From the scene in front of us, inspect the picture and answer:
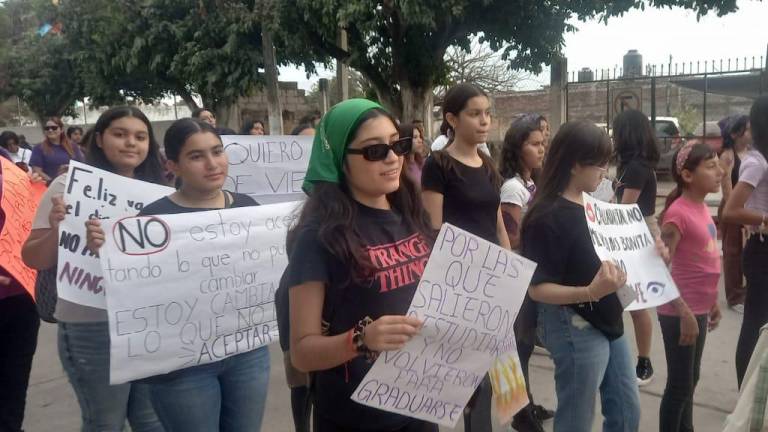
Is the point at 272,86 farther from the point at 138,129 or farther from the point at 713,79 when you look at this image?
the point at 138,129

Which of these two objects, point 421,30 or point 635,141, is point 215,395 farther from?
point 421,30

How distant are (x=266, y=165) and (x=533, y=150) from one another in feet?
5.52

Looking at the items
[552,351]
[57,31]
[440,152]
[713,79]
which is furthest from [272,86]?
[57,31]

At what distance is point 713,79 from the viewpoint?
41.8 feet

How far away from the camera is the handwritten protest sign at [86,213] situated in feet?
8.59

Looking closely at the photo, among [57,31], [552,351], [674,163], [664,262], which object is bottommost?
[552,351]

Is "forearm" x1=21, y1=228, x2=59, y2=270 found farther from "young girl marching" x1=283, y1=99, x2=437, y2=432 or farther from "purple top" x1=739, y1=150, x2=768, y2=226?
"purple top" x1=739, y1=150, x2=768, y2=226

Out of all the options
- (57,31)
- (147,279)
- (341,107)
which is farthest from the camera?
(57,31)

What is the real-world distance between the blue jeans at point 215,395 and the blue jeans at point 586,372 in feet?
3.75

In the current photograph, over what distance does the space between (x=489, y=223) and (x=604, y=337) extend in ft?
3.04

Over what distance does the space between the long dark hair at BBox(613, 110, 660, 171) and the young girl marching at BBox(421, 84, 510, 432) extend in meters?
1.42

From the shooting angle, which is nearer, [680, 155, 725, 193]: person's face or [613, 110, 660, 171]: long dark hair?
[680, 155, 725, 193]: person's face

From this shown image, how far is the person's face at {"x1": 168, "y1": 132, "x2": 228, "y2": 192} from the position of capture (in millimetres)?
2588

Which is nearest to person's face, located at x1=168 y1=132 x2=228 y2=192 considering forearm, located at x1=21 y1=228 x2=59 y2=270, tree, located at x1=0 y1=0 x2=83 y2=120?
forearm, located at x1=21 y1=228 x2=59 y2=270
